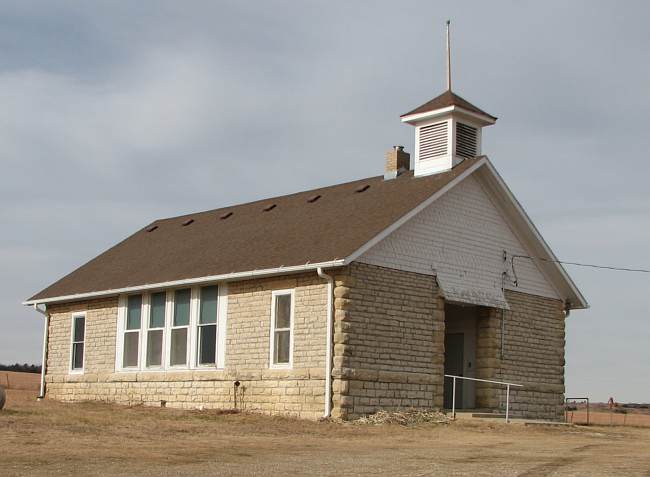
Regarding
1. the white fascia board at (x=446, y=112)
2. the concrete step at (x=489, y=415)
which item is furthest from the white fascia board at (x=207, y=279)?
the white fascia board at (x=446, y=112)

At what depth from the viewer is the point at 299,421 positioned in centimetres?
2183

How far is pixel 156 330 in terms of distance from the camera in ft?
87.5

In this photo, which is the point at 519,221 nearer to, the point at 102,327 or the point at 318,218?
the point at 318,218

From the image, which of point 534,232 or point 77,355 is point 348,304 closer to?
point 534,232

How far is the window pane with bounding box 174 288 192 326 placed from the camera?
25.9 m

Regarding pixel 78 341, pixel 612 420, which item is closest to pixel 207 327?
pixel 78 341

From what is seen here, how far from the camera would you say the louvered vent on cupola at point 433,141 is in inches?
1027

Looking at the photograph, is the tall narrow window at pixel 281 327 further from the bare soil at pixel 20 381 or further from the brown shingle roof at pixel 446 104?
the bare soil at pixel 20 381

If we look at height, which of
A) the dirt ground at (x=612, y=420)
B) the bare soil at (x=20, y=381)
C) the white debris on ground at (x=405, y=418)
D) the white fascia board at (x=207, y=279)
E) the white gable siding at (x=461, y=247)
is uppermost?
the white gable siding at (x=461, y=247)

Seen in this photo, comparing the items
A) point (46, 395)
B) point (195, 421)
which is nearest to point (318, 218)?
point (195, 421)

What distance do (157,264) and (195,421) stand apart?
311 inches

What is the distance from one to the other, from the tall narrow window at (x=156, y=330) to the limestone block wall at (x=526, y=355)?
25.7 ft

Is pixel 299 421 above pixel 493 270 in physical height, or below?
below

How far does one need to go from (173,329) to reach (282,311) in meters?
3.82
